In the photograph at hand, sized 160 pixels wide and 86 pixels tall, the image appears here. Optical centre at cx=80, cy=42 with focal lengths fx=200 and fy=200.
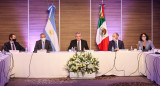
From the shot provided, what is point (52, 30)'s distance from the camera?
23.6ft

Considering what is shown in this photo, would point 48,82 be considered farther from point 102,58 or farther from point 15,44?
point 15,44

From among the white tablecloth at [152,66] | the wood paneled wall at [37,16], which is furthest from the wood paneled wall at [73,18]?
the white tablecloth at [152,66]

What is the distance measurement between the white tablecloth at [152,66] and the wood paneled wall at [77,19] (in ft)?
8.47

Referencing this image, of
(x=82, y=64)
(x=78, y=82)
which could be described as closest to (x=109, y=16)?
(x=82, y=64)

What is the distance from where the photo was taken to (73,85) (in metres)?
4.37

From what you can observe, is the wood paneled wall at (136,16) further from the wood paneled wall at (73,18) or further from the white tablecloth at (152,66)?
the white tablecloth at (152,66)

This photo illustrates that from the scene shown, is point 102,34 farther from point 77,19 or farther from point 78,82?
point 78,82

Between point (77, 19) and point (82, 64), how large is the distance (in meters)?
2.85

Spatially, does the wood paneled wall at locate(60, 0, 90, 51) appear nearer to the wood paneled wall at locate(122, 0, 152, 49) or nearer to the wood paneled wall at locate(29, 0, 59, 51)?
the wood paneled wall at locate(29, 0, 59, 51)

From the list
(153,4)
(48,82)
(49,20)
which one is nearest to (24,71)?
(48,82)

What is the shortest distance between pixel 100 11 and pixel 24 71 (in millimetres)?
3594

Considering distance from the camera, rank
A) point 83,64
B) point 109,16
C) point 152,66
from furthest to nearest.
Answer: point 109,16 < point 83,64 < point 152,66

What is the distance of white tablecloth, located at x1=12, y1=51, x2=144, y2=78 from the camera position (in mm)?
5160

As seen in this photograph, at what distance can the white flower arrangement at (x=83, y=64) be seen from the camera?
4.98 metres
